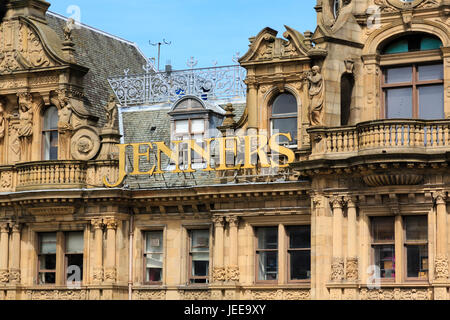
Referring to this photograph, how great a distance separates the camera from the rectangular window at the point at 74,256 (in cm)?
6072

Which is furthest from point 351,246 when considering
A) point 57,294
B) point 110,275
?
point 57,294

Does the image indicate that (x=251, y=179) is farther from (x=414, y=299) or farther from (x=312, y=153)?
(x=414, y=299)

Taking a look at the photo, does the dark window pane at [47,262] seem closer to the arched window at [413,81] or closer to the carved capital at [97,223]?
the carved capital at [97,223]

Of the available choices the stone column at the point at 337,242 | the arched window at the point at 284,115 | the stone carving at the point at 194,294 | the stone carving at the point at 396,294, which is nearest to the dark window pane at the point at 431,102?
the stone column at the point at 337,242

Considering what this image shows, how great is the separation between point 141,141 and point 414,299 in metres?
15.9

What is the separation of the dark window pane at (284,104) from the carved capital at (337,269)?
7.29 metres

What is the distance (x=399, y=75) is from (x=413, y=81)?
74 centimetres

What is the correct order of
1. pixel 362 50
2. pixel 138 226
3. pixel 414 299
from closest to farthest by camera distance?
pixel 414 299
pixel 362 50
pixel 138 226

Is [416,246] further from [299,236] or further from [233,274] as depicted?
[233,274]

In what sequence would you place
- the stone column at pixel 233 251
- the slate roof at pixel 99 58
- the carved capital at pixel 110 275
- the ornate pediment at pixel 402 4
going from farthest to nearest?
1. the slate roof at pixel 99 58
2. the carved capital at pixel 110 275
3. the stone column at pixel 233 251
4. the ornate pediment at pixel 402 4

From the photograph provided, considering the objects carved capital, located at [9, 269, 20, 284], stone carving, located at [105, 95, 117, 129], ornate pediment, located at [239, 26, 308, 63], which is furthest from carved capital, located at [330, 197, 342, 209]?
carved capital, located at [9, 269, 20, 284]

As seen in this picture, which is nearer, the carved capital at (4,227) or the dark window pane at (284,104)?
the dark window pane at (284,104)

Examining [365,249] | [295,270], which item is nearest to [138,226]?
[295,270]

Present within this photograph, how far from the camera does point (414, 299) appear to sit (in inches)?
2077
